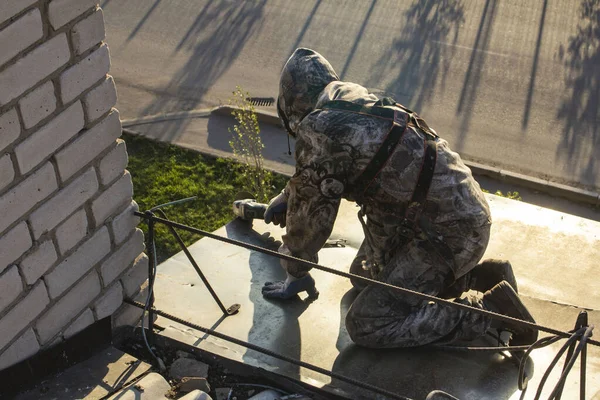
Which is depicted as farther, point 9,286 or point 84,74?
point 84,74

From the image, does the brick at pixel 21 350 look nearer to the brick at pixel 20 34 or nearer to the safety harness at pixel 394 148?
the brick at pixel 20 34

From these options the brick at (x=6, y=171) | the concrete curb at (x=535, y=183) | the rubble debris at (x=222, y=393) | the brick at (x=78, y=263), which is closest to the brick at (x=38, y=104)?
the brick at (x=6, y=171)

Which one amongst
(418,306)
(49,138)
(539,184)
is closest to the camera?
(49,138)

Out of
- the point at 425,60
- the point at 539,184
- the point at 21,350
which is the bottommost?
the point at 539,184

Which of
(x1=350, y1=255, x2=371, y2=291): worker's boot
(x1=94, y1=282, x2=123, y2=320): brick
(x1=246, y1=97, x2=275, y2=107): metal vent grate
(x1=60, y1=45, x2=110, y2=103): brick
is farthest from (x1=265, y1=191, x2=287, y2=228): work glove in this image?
(x1=246, y1=97, x2=275, y2=107): metal vent grate

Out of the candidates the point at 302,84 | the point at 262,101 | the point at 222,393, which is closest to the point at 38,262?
the point at 222,393

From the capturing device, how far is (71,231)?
11.1 feet

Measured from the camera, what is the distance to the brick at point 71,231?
10.9ft

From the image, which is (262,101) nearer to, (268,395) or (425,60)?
(425,60)

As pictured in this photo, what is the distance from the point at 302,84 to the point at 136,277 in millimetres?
1594

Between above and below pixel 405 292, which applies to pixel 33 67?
above

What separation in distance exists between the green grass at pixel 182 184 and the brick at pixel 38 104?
12.2 ft

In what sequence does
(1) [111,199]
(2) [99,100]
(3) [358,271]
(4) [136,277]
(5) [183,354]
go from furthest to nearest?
(3) [358,271]
(5) [183,354]
(4) [136,277]
(1) [111,199]
(2) [99,100]

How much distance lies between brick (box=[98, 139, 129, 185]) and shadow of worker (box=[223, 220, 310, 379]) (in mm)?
1281
